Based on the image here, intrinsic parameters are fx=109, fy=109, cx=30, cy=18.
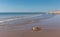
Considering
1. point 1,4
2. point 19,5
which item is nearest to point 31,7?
point 19,5

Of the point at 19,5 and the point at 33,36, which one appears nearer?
the point at 33,36

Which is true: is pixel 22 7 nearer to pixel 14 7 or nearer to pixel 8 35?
pixel 14 7

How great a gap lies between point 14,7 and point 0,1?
561mm

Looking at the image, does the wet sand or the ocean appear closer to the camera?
the wet sand

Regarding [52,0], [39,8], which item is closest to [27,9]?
[39,8]

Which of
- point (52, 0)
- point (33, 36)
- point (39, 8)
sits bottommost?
point (33, 36)

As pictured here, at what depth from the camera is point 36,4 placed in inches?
133

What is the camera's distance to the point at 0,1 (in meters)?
2.91

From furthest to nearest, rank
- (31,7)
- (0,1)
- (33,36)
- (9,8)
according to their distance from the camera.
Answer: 1. (31,7)
2. (9,8)
3. (0,1)
4. (33,36)

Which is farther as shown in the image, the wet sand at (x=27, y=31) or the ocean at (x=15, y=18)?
the ocean at (x=15, y=18)

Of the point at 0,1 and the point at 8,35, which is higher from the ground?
the point at 0,1

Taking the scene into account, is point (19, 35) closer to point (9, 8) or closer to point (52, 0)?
point (9, 8)

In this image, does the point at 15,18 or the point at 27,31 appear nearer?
the point at 27,31

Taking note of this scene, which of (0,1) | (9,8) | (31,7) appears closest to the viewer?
(0,1)
